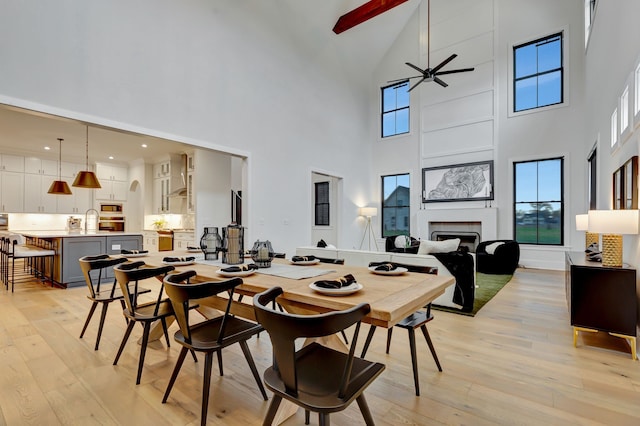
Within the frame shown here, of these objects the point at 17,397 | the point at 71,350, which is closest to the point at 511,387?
the point at 17,397

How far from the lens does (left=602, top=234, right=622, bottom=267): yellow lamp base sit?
100 inches

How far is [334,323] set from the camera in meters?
1.04

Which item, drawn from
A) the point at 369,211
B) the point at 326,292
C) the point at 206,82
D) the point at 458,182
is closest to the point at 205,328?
the point at 326,292

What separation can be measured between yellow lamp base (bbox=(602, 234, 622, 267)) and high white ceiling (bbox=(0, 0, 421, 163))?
16.7 feet

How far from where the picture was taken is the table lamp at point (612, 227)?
7.48 ft

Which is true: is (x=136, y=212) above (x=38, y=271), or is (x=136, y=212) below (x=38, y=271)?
above

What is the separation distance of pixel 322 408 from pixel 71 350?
252 centimetres

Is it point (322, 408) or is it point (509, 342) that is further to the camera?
point (509, 342)

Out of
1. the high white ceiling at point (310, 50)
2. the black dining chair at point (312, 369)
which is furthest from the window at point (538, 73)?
the black dining chair at point (312, 369)

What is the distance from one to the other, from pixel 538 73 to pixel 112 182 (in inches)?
427

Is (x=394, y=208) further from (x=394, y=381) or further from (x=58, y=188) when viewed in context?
(x=58, y=188)

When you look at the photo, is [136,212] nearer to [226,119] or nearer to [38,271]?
[38,271]

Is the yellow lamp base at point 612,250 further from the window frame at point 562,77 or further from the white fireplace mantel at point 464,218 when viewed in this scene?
the window frame at point 562,77

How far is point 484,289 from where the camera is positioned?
184 inches
